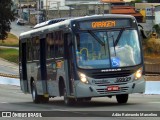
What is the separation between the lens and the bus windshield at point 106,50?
20484 mm

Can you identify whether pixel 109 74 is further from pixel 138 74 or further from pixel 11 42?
pixel 11 42

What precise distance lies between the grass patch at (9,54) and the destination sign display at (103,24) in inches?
2705

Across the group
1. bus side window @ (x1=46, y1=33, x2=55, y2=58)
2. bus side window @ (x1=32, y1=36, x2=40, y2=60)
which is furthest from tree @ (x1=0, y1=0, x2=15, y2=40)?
bus side window @ (x1=46, y1=33, x2=55, y2=58)

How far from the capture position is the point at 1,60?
90375mm

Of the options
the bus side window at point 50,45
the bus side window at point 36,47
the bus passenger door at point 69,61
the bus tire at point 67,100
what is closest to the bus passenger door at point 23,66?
the bus side window at point 36,47

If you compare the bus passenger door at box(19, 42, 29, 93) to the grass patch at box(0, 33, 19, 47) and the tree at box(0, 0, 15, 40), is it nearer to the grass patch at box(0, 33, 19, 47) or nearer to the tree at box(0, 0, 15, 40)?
the tree at box(0, 0, 15, 40)

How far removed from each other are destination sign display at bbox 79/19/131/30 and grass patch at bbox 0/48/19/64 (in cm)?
6871

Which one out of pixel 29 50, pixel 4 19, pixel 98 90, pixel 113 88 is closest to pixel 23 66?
pixel 29 50

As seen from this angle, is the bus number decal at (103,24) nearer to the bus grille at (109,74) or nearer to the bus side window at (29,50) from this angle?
the bus grille at (109,74)

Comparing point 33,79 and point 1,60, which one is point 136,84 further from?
point 1,60

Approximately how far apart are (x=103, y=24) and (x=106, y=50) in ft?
3.36

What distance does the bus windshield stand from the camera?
20.5 meters

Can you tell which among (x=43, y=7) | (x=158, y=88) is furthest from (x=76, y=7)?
(x=158, y=88)

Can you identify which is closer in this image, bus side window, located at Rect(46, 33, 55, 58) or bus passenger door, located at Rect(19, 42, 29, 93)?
bus side window, located at Rect(46, 33, 55, 58)
